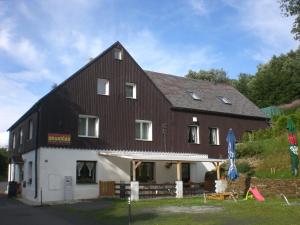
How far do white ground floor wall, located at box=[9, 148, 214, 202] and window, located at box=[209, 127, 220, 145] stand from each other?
801 cm

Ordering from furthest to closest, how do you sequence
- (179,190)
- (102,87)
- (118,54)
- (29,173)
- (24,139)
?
(24,139) < (118,54) < (102,87) < (29,173) < (179,190)

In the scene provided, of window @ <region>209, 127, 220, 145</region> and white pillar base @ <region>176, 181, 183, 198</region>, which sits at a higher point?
window @ <region>209, 127, 220, 145</region>

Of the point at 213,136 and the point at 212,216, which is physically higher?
the point at 213,136

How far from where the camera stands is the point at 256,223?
13.8 metres

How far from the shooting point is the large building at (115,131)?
26562mm

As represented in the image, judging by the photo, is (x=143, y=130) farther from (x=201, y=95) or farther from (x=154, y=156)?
(x=201, y=95)

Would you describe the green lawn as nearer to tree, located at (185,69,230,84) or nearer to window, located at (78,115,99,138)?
window, located at (78,115,99,138)

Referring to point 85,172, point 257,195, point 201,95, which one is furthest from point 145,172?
point 257,195

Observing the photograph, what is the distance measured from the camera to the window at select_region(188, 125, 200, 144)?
33.4m

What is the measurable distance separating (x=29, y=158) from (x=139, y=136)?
23.9 feet

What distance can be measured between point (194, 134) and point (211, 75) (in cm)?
3777

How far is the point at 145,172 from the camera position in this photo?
30.7 meters

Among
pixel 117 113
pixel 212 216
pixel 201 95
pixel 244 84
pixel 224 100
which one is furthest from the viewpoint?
pixel 244 84

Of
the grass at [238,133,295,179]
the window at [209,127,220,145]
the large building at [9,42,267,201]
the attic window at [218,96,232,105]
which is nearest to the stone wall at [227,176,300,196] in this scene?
the grass at [238,133,295,179]
